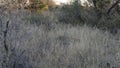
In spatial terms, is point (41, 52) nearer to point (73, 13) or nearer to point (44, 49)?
point (44, 49)

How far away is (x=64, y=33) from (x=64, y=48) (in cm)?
282

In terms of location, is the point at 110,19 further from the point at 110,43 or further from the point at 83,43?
the point at 83,43

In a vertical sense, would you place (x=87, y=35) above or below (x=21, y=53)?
below

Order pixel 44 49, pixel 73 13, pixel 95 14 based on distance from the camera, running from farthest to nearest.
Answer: pixel 73 13 → pixel 95 14 → pixel 44 49

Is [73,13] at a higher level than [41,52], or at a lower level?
lower

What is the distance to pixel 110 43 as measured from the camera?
895 cm

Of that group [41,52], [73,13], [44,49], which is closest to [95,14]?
[73,13]

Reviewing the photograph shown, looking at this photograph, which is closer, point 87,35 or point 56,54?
point 56,54

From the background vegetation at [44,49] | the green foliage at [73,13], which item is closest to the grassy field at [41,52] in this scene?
the background vegetation at [44,49]

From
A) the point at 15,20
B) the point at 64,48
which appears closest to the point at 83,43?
the point at 64,48

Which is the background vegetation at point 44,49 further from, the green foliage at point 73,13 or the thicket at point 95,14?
the green foliage at point 73,13

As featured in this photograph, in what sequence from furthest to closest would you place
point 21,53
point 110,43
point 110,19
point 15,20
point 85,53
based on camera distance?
point 110,19 → point 110,43 → point 85,53 → point 15,20 → point 21,53

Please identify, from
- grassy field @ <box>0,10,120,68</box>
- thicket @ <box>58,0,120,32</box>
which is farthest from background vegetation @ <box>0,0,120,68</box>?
thicket @ <box>58,0,120,32</box>

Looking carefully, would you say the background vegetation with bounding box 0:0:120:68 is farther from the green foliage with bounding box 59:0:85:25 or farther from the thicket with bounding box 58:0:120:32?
the green foliage with bounding box 59:0:85:25
